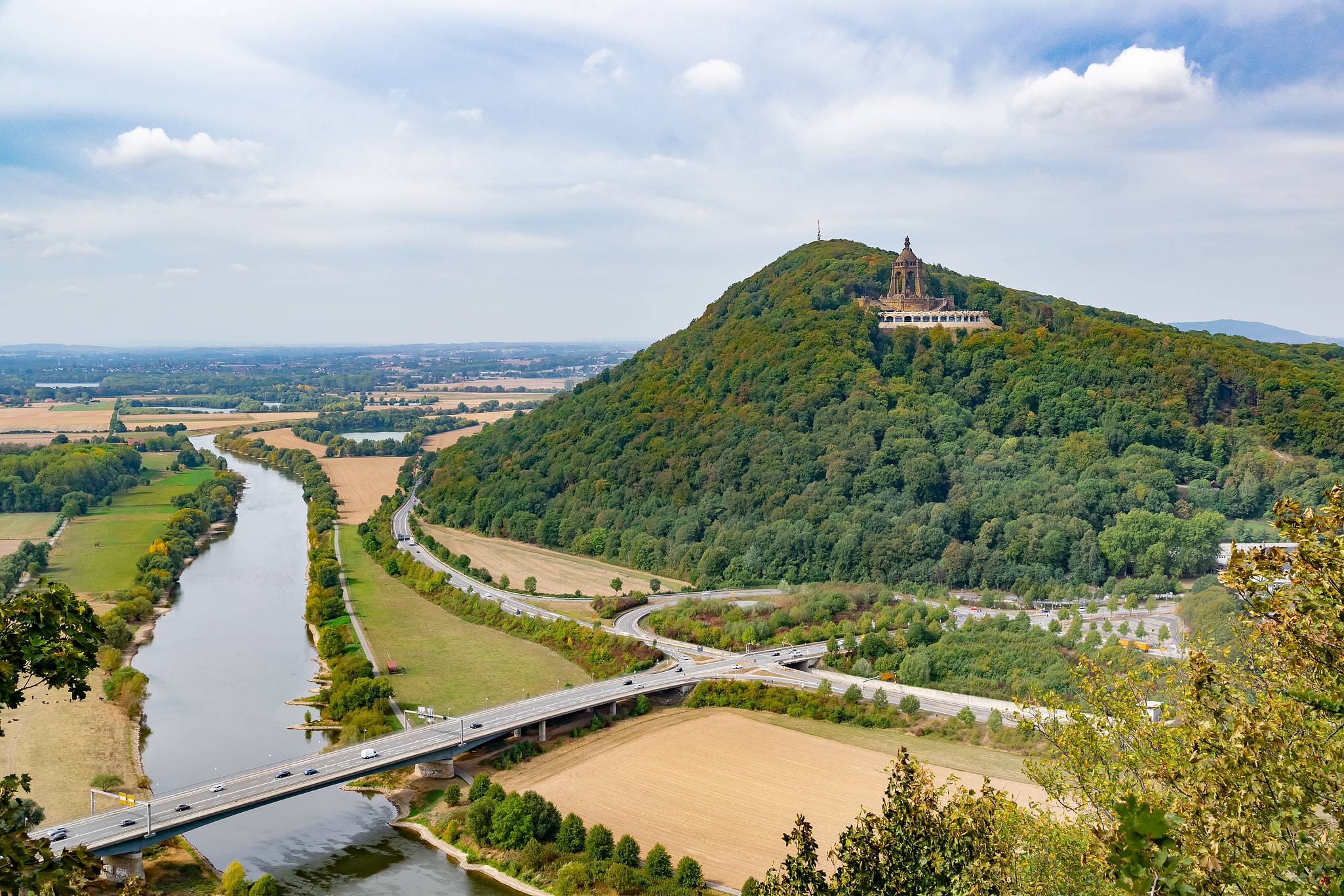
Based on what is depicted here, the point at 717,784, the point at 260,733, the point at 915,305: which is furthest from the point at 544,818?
the point at 915,305

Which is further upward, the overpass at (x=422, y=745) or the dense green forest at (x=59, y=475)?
the dense green forest at (x=59, y=475)

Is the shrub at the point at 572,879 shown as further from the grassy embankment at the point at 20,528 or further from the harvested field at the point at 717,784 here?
the grassy embankment at the point at 20,528

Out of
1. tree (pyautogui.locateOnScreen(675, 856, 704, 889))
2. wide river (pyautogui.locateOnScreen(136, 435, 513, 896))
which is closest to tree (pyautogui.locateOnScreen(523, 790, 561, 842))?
wide river (pyautogui.locateOnScreen(136, 435, 513, 896))

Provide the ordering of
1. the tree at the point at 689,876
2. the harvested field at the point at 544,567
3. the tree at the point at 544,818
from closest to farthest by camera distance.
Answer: the tree at the point at 689,876 → the tree at the point at 544,818 → the harvested field at the point at 544,567

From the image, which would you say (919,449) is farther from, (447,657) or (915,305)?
(447,657)

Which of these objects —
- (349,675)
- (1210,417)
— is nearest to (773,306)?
(1210,417)

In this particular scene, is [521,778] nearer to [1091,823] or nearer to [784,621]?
[784,621]

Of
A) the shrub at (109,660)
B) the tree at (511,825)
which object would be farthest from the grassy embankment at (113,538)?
the tree at (511,825)
